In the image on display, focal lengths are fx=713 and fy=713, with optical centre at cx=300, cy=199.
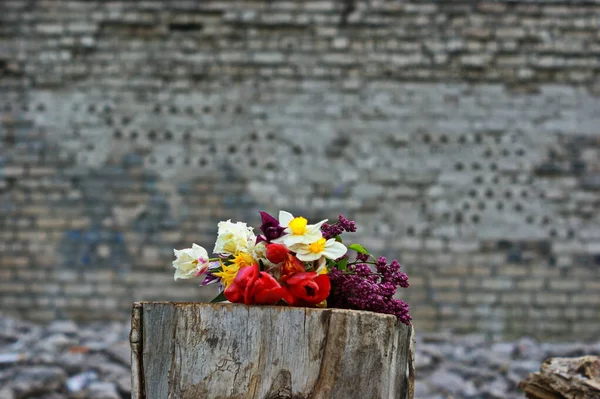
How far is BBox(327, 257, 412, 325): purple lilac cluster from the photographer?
2.55m

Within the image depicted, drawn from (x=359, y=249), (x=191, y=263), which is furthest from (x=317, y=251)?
(x=191, y=263)

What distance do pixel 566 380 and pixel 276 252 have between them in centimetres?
186

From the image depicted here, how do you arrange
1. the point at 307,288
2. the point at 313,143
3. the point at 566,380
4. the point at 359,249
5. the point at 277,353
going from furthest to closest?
the point at 313,143 < the point at 566,380 < the point at 359,249 < the point at 307,288 < the point at 277,353

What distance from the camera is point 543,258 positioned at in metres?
7.95

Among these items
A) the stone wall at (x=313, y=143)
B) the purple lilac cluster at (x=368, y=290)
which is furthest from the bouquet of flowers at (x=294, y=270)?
the stone wall at (x=313, y=143)

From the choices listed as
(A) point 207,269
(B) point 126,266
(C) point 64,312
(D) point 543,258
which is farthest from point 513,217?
(A) point 207,269

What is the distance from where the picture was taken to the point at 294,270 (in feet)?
8.29

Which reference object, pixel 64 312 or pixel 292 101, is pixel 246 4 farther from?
pixel 64 312

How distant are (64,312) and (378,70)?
14.7ft

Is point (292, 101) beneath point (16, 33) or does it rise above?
A: beneath

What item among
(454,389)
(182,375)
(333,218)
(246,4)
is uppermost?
(246,4)

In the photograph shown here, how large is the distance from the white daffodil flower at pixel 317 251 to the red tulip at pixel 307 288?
2.3 inches

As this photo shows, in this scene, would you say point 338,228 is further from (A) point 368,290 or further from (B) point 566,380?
(B) point 566,380

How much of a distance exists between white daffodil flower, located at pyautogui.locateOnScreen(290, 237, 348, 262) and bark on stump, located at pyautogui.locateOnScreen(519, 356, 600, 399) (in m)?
1.67
